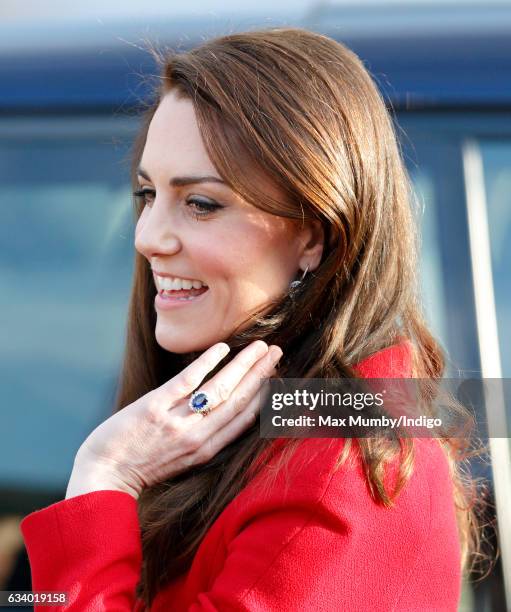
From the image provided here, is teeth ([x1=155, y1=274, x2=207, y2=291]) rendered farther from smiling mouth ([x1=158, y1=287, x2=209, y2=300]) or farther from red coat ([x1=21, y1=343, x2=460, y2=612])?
red coat ([x1=21, y1=343, x2=460, y2=612])

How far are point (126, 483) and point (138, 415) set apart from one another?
0.41ft

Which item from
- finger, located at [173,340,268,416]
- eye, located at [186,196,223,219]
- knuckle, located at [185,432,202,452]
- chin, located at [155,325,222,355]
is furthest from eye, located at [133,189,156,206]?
knuckle, located at [185,432,202,452]

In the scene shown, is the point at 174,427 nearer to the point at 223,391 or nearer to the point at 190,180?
the point at 223,391

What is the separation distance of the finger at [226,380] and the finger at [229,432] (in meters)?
0.04

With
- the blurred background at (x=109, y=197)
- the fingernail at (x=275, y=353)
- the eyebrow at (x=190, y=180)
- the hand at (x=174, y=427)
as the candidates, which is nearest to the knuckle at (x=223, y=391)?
the hand at (x=174, y=427)

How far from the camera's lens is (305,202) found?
5.06 ft

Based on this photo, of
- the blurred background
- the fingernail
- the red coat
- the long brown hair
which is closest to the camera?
the red coat

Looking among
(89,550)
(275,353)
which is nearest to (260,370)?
(275,353)

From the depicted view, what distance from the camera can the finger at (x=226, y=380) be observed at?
5.17 ft

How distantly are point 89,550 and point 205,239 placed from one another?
0.59m

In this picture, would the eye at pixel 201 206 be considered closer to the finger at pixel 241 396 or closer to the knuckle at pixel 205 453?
the finger at pixel 241 396

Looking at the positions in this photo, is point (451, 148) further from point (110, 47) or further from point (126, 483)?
point (126, 483)

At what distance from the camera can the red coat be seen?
1.30 meters

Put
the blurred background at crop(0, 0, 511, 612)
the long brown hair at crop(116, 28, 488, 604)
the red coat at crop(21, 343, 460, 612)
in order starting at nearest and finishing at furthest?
the red coat at crop(21, 343, 460, 612), the long brown hair at crop(116, 28, 488, 604), the blurred background at crop(0, 0, 511, 612)
